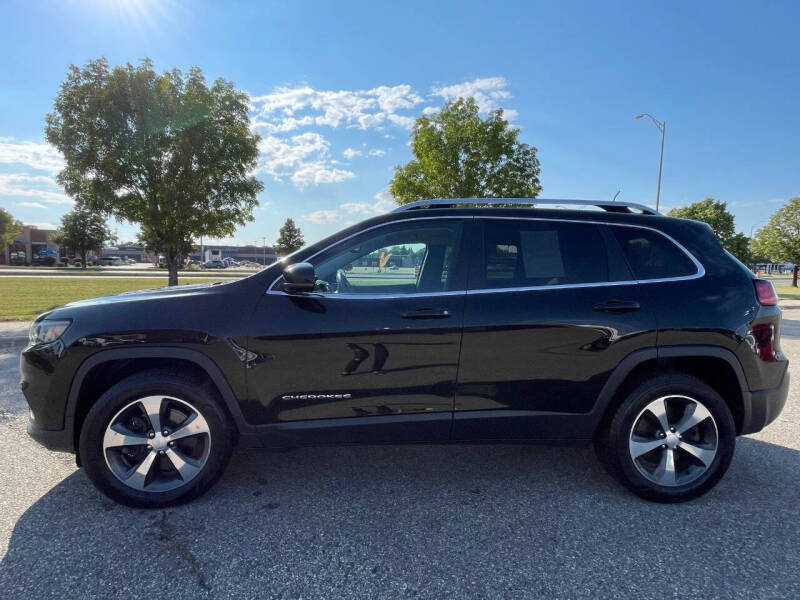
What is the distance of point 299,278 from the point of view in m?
2.51

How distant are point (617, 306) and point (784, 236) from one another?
3952cm

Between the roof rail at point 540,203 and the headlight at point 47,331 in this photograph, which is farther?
the roof rail at point 540,203

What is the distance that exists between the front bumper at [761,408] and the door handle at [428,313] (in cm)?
203

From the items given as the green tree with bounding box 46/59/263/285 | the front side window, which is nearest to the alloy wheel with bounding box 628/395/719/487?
the front side window

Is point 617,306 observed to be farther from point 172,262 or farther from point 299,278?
point 172,262

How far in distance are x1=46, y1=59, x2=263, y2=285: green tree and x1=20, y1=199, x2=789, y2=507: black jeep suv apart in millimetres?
8925

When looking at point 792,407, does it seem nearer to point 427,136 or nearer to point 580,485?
point 580,485

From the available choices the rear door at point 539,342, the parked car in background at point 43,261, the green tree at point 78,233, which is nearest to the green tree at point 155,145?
the rear door at point 539,342

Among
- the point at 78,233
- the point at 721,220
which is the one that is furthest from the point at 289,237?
the point at 721,220

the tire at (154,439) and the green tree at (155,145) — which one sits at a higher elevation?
the green tree at (155,145)

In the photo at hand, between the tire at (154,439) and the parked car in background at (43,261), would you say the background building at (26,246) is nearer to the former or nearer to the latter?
the parked car in background at (43,261)

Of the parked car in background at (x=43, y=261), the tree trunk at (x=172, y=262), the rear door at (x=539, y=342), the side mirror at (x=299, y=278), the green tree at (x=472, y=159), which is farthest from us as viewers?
the parked car in background at (x=43, y=261)

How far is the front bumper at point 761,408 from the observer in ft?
9.13

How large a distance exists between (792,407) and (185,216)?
11753 millimetres
